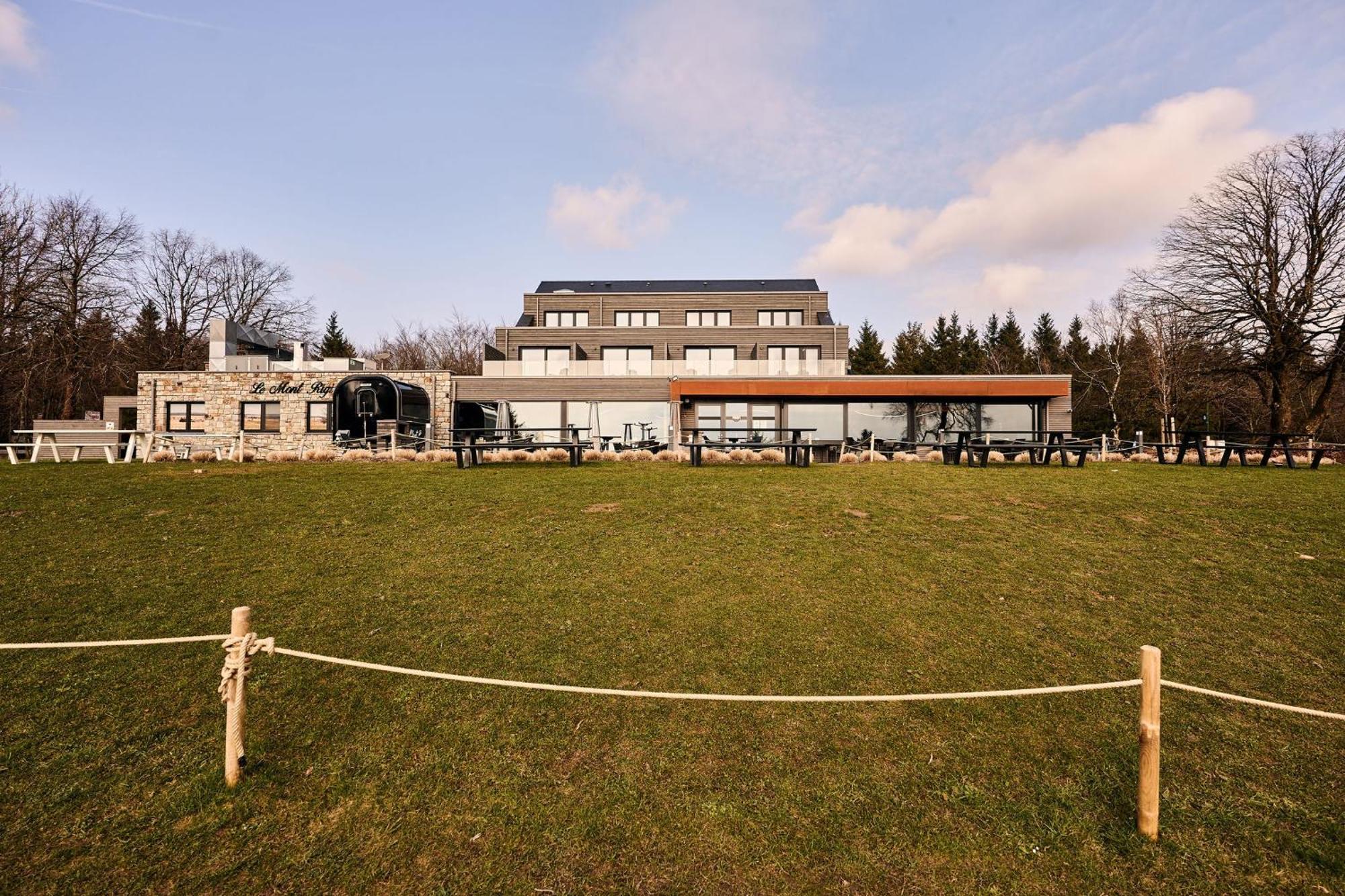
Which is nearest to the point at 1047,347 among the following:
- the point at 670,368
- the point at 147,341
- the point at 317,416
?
the point at 670,368

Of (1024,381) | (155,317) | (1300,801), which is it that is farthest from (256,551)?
(155,317)

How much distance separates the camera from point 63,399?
35.9 m

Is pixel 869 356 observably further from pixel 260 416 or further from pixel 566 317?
pixel 260 416

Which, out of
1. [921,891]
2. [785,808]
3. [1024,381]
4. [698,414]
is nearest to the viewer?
[921,891]

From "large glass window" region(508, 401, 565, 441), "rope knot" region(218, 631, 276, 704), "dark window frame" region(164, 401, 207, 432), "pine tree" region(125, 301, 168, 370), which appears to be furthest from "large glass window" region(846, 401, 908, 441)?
"pine tree" region(125, 301, 168, 370)

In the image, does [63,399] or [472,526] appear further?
[63,399]

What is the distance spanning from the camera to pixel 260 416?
27188mm

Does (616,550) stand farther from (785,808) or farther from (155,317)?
(155,317)

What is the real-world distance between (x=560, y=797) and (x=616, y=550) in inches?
161

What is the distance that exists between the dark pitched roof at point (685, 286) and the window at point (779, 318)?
297 cm

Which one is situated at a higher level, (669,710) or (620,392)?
(620,392)

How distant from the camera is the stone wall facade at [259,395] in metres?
26.3

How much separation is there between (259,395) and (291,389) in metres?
1.62

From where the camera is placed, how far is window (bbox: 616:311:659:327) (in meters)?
35.1
